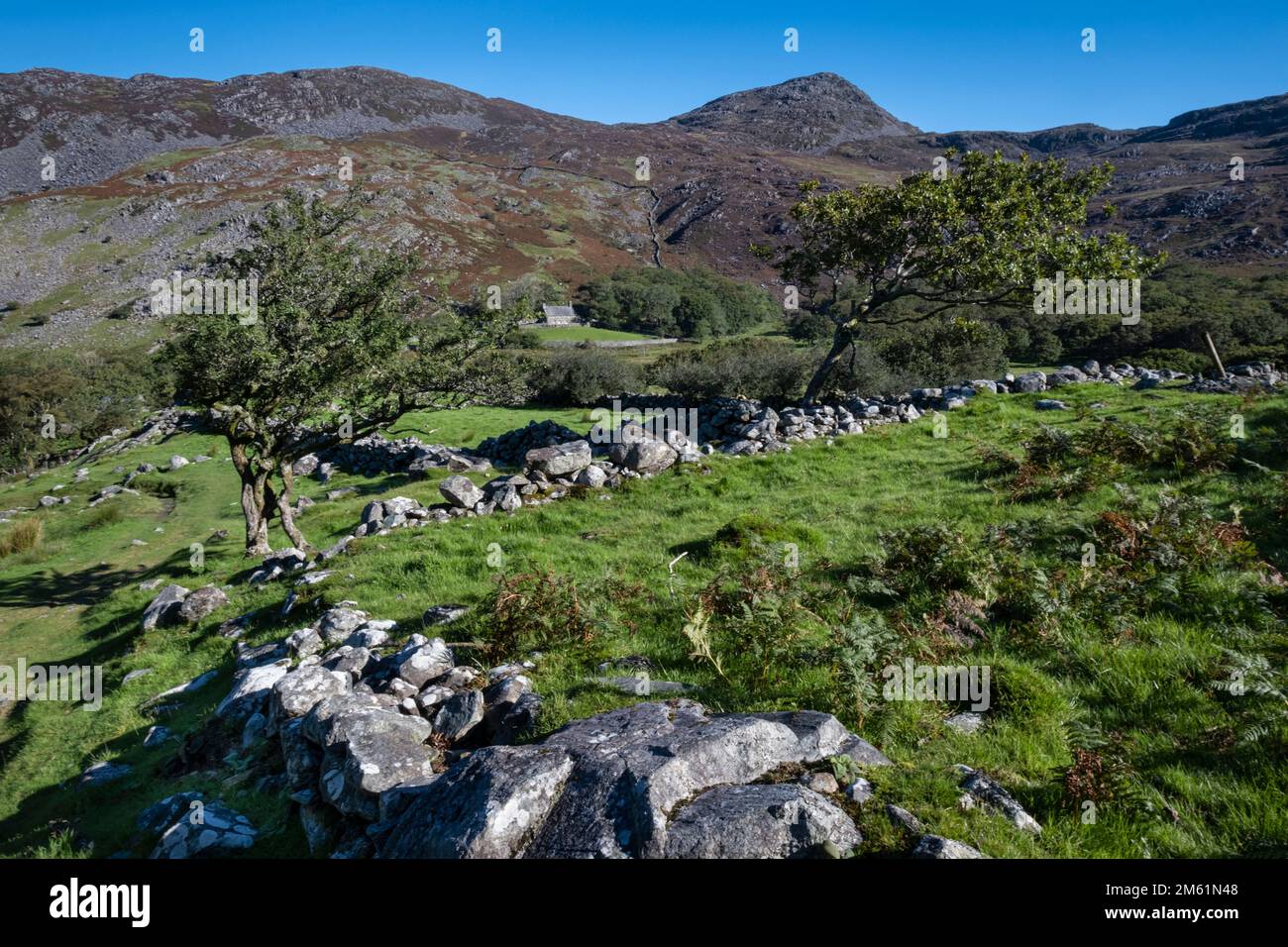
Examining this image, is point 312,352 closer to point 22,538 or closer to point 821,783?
point 22,538

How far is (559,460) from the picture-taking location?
18.3m

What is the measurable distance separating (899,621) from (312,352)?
50.8 feet

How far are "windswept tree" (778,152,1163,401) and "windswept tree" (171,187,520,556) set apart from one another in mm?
13482

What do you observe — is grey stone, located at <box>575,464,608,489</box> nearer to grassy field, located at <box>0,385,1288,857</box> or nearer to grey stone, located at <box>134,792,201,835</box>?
grassy field, located at <box>0,385,1288,857</box>

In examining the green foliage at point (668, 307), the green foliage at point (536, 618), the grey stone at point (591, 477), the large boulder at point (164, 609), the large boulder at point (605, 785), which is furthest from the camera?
the green foliage at point (668, 307)

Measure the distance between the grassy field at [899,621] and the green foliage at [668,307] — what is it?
88.3 m

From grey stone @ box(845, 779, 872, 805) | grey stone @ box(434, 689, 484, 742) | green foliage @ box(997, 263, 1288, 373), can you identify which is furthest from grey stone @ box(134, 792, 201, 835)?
green foliage @ box(997, 263, 1288, 373)

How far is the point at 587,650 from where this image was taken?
8055 mm

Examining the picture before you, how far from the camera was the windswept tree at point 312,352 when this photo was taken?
602 inches

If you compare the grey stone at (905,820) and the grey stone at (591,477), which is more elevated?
the grey stone at (591,477)

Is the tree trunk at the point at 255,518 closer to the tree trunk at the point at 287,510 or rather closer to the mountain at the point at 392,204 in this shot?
the tree trunk at the point at 287,510

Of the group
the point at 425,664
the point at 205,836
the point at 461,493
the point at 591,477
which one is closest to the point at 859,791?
the point at 425,664

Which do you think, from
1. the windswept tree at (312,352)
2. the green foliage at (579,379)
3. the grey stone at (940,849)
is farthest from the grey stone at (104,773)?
the green foliage at (579,379)
